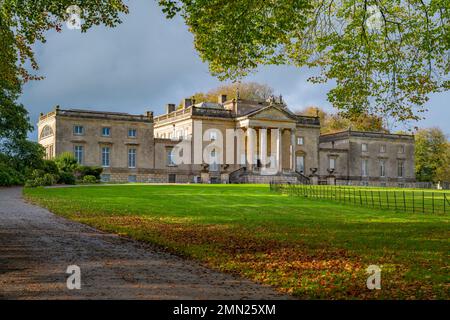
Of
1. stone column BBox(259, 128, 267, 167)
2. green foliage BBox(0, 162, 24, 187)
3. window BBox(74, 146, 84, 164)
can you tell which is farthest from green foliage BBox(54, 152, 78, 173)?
stone column BBox(259, 128, 267, 167)

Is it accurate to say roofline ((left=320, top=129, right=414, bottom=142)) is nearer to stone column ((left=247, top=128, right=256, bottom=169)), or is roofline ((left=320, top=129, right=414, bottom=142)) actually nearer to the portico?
the portico

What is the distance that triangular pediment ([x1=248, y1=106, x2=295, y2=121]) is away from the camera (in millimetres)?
62250

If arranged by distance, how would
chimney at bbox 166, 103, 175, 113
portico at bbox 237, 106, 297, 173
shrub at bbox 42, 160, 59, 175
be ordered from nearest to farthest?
shrub at bbox 42, 160, 59, 175, portico at bbox 237, 106, 297, 173, chimney at bbox 166, 103, 175, 113

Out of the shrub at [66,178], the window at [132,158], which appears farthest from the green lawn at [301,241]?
the window at [132,158]

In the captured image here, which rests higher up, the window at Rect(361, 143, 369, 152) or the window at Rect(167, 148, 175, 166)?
the window at Rect(361, 143, 369, 152)

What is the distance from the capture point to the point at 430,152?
80.6 metres

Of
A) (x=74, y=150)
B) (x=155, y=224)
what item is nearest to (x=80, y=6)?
(x=155, y=224)

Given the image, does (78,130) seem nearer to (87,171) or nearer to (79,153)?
(79,153)

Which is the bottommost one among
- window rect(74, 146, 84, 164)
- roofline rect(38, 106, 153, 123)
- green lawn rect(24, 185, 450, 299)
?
green lawn rect(24, 185, 450, 299)

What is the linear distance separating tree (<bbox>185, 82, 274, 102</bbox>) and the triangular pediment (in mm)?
13683

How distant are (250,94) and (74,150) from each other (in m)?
33.3
